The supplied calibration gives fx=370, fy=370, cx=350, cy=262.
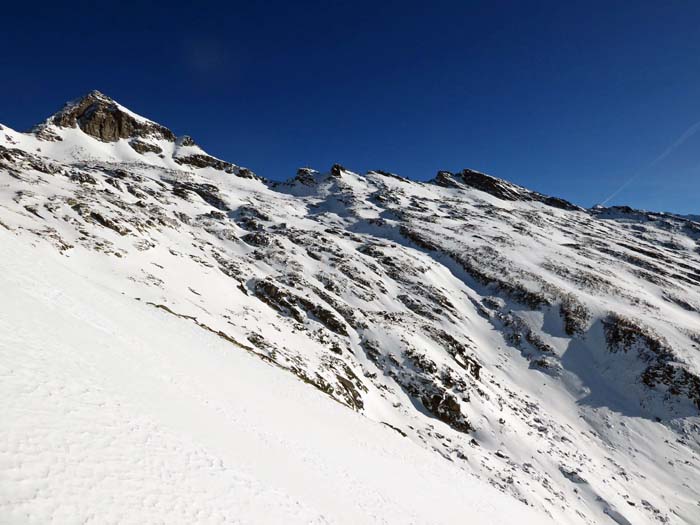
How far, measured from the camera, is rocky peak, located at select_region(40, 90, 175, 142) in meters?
114

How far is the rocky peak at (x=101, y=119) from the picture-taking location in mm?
114125

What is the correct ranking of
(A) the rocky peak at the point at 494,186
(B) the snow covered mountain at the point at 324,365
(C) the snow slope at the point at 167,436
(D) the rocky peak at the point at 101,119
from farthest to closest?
(A) the rocky peak at the point at 494,186, (D) the rocky peak at the point at 101,119, (B) the snow covered mountain at the point at 324,365, (C) the snow slope at the point at 167,436

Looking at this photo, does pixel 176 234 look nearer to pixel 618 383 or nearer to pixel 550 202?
pixel 618 383

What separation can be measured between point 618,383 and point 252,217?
217 feet

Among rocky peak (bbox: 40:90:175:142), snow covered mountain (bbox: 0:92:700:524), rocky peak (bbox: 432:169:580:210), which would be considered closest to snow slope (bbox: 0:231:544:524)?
snow covered mountain (bbox: 0:92:700:524)

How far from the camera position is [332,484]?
518 inches

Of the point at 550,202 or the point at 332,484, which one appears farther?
the point at 550,202

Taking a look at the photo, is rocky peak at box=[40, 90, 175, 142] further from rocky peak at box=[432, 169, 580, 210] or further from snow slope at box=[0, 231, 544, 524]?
snow slope at box=[0, 231, 544, 524]

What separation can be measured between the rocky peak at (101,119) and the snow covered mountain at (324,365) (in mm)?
31211

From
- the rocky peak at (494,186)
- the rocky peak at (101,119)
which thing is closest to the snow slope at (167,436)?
the rocky peak at (101,119)

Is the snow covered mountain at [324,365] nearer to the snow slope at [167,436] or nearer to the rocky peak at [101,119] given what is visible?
the snow slope at [167,436]

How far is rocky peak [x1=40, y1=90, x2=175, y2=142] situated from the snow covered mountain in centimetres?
3121

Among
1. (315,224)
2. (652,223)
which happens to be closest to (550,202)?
(652,223)

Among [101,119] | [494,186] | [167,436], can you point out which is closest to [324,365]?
[167,436]
